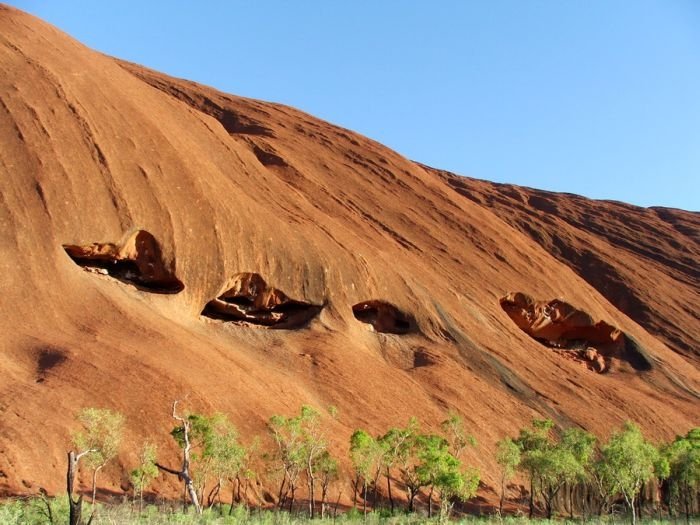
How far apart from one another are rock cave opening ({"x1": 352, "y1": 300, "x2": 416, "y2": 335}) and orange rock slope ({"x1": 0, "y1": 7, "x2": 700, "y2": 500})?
129 millimetres

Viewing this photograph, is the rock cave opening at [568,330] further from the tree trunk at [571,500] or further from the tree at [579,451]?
the tree at [579,451]

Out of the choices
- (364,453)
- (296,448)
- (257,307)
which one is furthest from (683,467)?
(257,307)

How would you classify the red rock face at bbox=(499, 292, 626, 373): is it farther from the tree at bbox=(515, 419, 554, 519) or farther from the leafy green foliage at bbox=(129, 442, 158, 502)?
the leafy green foliage at bbox=(129, 442, 158, 502)

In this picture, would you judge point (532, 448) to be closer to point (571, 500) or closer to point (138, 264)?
point (571, 500)

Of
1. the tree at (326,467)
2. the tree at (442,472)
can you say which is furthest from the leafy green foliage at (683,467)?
the tree at (326,467)

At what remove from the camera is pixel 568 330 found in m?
60.4

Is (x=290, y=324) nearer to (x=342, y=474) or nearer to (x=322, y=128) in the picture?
(x=342, y=474)

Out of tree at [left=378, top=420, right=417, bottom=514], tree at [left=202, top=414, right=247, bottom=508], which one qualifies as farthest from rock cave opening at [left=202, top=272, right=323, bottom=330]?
tree at [left=202, top=414, right=247, bottom=508]

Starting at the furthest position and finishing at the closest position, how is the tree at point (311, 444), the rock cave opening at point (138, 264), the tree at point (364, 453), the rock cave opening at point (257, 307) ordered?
1. the rock cave opening at point (257, 307)
2. the rock cave opening at point (138, 264)
3. the tree at point (364, 453)
4. the tree at point (311, 444)

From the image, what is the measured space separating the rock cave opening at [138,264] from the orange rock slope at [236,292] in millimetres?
106

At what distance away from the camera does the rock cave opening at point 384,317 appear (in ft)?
155

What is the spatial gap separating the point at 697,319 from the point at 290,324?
4939 centimetres

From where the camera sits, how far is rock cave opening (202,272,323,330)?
4234cm

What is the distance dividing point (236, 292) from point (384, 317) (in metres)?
10.3
